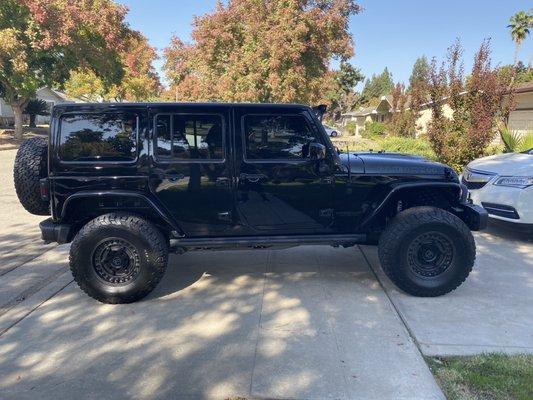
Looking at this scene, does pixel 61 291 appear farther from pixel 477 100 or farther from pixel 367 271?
pixel 477 100

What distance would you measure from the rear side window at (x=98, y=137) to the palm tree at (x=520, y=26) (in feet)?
212

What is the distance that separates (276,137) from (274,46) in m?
13.3

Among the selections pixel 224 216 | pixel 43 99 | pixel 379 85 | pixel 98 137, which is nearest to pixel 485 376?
pixel 224 216

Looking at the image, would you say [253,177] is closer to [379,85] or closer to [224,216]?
[224,216]

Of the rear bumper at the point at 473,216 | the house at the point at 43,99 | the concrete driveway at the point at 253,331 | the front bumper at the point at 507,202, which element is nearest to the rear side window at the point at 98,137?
the concrete driveway at the point at 253,331

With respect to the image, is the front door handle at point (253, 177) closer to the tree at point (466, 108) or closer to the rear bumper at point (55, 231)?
the rear bumper at point (55, 231)

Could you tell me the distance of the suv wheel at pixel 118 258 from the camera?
4.11m

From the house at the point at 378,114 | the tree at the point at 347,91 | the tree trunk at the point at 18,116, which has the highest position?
the tree at the point at 347,91

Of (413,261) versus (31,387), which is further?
(413,261)

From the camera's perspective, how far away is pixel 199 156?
4.19 meters

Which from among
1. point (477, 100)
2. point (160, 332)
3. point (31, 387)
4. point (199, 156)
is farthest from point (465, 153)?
point (31, 387)

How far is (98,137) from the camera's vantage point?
4.12 m

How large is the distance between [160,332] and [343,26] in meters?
16.8

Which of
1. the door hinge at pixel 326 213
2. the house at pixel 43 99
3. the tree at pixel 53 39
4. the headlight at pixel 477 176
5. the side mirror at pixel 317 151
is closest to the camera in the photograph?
the side mirror at pixel 317 151
